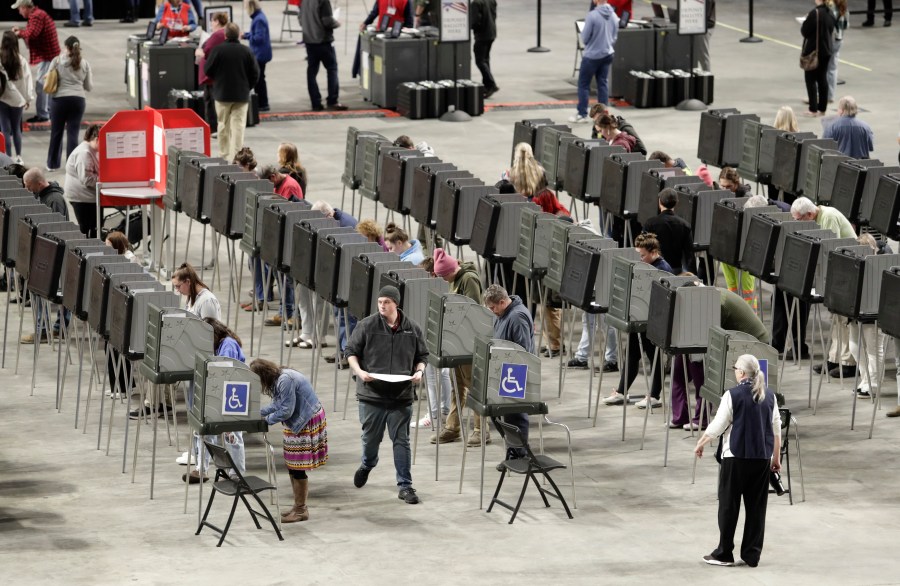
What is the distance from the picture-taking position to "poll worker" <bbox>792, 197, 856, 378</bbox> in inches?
598

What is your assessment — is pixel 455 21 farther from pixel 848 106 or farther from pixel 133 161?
pixel 133 161

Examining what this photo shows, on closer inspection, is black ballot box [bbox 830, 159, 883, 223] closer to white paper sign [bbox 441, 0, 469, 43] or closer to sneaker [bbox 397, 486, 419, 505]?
sneaker [bbox 397, 486, 419, 505]

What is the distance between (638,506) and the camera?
12344 mm

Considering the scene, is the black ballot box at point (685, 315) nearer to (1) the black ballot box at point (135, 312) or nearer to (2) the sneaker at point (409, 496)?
(2) the sneaker at point (409, 496)

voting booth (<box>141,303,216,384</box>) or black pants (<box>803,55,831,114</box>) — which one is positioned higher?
black pants (<box>803,55,831,114</box>)

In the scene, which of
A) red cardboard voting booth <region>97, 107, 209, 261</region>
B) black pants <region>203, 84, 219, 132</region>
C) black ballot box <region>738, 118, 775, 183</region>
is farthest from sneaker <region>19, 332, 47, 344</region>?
black pants <region>203, 84, 219, 132</region>

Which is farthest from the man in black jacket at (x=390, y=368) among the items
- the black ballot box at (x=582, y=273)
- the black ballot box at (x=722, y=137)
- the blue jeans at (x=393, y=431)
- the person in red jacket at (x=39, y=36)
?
the person in red jacket at (x=39, y=36)

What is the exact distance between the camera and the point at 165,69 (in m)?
25.3

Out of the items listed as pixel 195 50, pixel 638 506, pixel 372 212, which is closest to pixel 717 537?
pixel 638 506

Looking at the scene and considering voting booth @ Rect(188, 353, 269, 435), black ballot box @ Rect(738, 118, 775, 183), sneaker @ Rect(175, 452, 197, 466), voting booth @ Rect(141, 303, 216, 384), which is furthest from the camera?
black ballot box @ Rect(738, 118, 775, 183)

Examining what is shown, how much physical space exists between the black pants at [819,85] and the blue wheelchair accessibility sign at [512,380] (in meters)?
14.3

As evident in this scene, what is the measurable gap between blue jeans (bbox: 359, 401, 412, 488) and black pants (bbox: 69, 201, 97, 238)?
6.59m

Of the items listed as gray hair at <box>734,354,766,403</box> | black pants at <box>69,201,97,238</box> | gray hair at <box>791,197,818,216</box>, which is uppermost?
gray hair at <box>791,197,818,216</box>

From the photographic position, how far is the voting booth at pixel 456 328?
1298 centimetres
